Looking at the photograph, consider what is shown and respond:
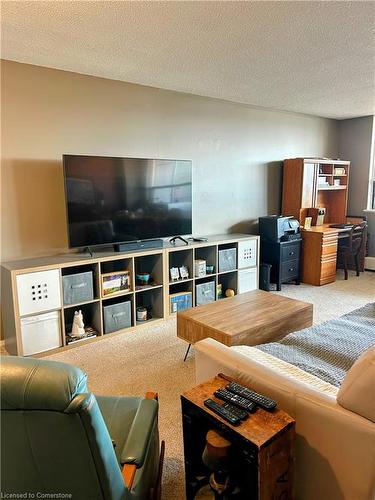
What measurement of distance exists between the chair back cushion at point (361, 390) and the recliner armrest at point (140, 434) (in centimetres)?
69

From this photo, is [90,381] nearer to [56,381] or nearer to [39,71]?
[56,381]

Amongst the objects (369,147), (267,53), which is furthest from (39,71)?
(369,147)

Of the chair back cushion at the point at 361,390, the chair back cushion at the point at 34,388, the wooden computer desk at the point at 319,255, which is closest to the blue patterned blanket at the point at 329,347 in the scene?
the chair back cushion at the point at 361,390

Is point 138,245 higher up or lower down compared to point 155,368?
higher up

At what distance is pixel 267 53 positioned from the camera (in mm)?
→ 2656

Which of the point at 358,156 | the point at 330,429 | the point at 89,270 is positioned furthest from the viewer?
the point at 358,156

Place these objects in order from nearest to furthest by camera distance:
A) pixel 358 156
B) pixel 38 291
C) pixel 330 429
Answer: pixel 330 429
pixel 38 291
pixel 358 156

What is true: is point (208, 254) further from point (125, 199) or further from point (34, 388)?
point (34, 388)

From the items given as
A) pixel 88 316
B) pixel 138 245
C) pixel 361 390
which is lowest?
pixel 88 316

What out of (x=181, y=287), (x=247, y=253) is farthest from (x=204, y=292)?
(x=247, y=253)

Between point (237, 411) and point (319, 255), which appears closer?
point (237, 411)

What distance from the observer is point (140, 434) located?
1265mm

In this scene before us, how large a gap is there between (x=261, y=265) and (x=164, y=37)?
2.97m

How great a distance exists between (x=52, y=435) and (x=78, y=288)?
221cm
